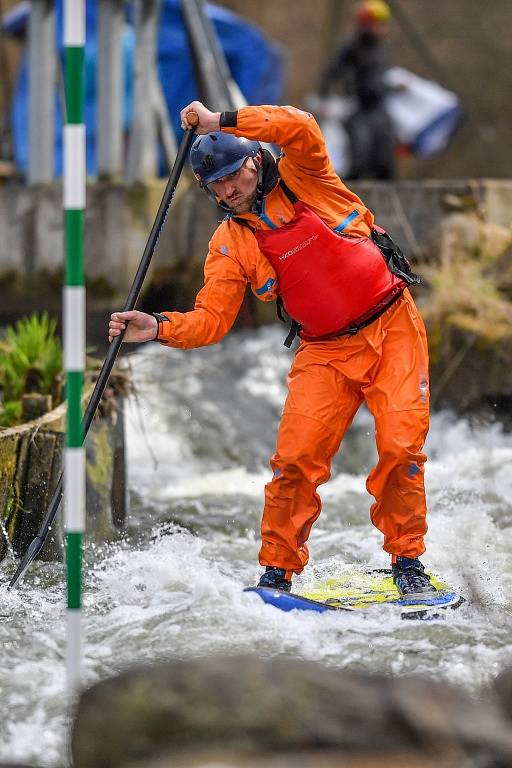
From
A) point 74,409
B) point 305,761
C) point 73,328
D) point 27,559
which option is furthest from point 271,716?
point 27,559

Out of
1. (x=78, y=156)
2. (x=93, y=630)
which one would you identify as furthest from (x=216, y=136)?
(x=93, y=630)

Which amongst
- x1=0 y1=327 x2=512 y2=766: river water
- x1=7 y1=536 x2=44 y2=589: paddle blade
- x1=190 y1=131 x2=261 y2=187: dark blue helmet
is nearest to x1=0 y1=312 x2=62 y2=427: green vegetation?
x1=0 y1=327 x2=512 y2=766: river water

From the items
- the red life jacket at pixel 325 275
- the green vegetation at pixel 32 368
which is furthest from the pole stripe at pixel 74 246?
the green vegetation at pixel 32 368

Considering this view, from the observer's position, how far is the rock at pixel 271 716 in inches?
112

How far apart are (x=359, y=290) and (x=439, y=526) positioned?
77.4 inches

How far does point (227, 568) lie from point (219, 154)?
203cm

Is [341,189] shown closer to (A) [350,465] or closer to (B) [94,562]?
(B) [94,562]

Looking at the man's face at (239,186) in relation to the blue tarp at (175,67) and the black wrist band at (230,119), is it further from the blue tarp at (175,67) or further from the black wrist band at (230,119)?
the blue tarp at (175,67)

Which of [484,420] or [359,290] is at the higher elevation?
[359,290]

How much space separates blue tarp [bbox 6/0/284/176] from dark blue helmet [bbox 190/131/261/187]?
27.1 ft

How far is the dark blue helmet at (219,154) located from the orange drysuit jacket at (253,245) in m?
0.17

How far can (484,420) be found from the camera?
8.70 metres

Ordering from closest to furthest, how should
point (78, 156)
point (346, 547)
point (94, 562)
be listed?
1. point (78, 156)
2. point (94, 562)
3. point (346, 547)

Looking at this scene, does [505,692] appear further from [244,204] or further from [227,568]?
[227,568]
